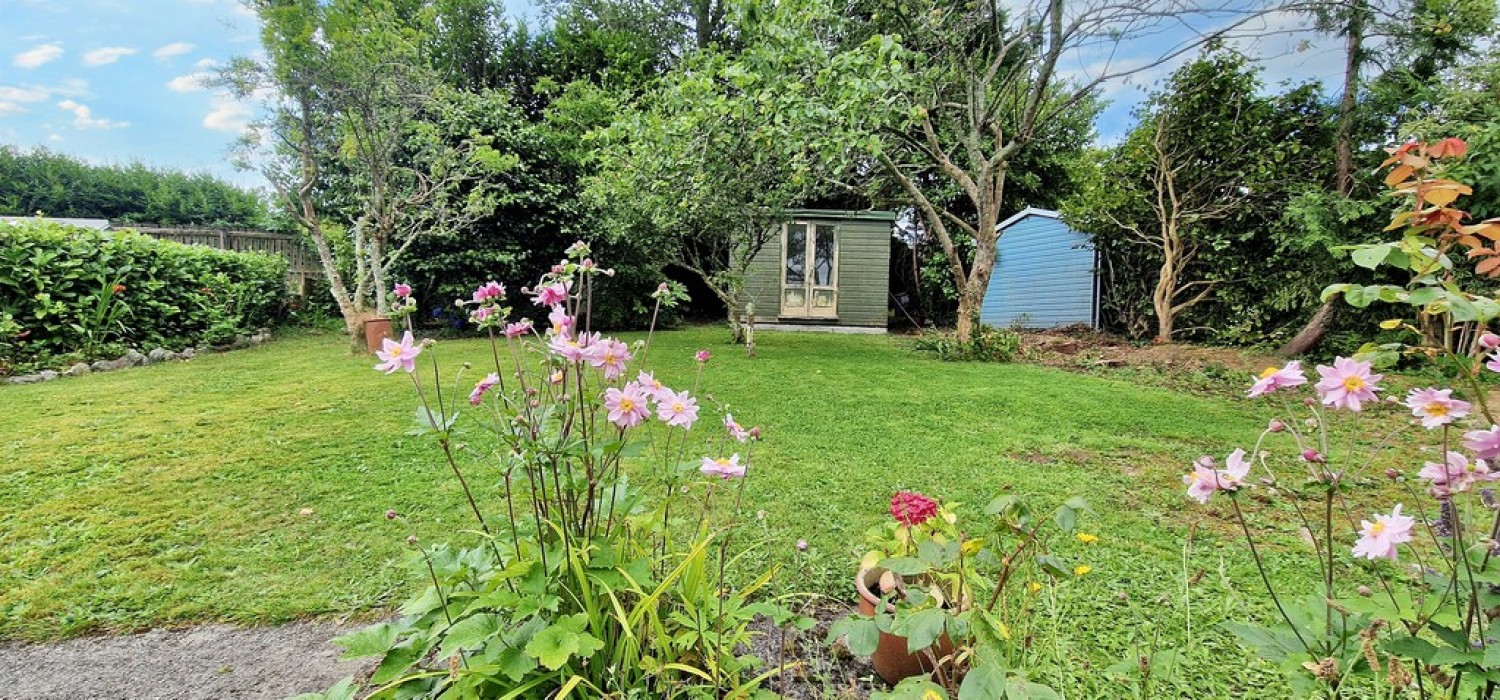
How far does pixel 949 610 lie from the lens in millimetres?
1163

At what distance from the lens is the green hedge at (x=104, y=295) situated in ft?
18.0

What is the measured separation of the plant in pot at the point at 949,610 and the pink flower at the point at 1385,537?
1.13ft

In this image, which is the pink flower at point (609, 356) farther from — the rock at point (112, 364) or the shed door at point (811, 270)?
the shed door at point (811, 270)

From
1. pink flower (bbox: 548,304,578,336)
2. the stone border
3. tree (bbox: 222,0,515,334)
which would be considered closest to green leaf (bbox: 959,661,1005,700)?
pink flower (bbox: 548,304,578,336)

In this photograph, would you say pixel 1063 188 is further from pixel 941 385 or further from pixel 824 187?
pixel 941 385

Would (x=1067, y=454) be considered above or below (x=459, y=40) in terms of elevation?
below

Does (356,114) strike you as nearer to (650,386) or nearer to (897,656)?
(650,386)

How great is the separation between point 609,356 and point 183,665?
1437 millimetres

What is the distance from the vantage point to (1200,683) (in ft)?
4.88

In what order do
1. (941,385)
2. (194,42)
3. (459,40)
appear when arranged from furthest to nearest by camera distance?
(459,40) < (194,42) < (941,385)

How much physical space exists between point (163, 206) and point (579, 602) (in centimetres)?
1645

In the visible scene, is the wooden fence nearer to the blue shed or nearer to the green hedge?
the green hedge

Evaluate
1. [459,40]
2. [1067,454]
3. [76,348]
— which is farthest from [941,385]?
[459,40]

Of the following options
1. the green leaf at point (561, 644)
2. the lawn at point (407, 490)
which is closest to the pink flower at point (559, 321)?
the green leaf at point (561, 644)
